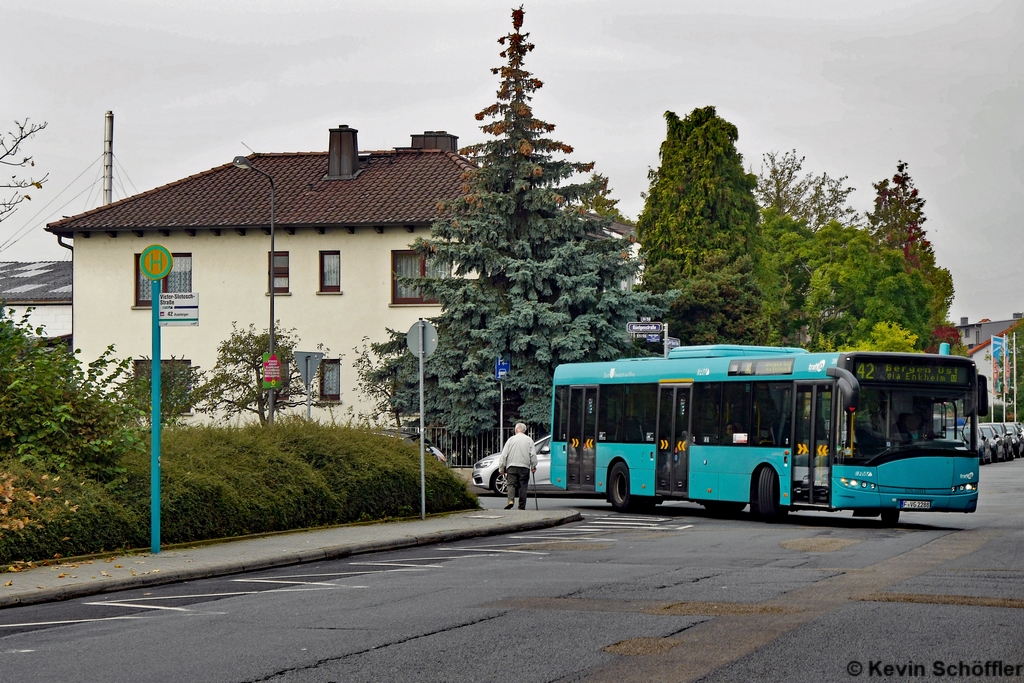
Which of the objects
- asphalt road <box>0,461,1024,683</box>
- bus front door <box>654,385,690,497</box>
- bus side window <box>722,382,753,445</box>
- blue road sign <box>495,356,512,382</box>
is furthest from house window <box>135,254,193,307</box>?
asphalt road <box>0,461,1024,683</box>

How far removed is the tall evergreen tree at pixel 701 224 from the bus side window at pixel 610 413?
105ft

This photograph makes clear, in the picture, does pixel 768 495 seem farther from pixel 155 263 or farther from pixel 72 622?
pixel 72 622

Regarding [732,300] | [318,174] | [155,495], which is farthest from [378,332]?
[155,495]

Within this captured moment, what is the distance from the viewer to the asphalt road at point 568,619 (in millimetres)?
8797

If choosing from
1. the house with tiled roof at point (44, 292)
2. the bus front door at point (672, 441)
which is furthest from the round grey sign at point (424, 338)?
the house with tiled roof at point (44, 292)

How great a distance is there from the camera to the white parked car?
3102 cm

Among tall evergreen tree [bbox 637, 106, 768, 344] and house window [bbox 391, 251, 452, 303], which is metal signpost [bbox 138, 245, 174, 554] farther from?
tall evergreen tree [bbox 637, 106, 768, 344]

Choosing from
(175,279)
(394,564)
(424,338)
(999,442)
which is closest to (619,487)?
(424,338)

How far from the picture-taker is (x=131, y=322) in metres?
49.3

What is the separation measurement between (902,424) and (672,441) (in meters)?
4.91

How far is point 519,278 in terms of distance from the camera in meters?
38.4

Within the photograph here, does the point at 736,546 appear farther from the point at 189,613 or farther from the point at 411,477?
the point at 189,613

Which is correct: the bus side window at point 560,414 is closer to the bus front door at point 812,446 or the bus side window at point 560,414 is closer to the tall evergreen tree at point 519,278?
the bus front door at point 812,446

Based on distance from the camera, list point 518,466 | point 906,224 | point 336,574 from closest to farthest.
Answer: point 336,574, point 518,466, point 906,224
